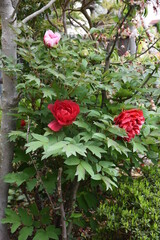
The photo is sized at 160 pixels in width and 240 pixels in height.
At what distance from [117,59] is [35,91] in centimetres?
76

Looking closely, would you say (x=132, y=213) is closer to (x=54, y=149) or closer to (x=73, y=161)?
(x=73, y=161)

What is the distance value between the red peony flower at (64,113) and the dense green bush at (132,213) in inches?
24.2

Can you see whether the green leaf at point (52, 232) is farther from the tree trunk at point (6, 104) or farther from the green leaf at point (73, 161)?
the green leaf at point (73, 161)

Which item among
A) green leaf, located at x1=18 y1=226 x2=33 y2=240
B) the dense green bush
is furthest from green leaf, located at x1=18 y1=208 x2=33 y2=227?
the dense green bush

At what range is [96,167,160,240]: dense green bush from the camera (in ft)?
5.06

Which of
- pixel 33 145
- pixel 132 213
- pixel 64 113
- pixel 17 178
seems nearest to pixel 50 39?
pixel 64 113

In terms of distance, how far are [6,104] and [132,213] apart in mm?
1089

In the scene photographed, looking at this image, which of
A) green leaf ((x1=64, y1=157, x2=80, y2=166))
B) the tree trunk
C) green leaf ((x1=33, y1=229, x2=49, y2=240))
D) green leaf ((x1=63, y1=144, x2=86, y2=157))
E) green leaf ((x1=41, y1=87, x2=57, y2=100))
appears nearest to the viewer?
green leaf ((x1=63, y1=144, x2=86, y2=157))

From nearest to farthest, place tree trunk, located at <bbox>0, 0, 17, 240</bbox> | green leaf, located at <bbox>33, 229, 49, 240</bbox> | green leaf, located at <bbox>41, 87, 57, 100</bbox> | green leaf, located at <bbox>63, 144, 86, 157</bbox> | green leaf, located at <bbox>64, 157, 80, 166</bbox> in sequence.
Result: green leaf, located at <bbox>63, 144, 86, 157</bbox>, green leaf, located at <bbox>64, 157, 80, 166</bbox>, green leaf, located at <bbox>41, 87, 57, 100</bbox>, green leaf, located at <bbox>33, 229, 49, 240</bbox>, tree trunk, located at <bbox>0, 0, 17, 240</bbox>

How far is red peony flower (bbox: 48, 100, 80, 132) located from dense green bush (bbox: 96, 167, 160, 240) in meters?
0.61

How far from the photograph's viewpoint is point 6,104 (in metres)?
1.90

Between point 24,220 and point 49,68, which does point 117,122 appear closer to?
point 49,68

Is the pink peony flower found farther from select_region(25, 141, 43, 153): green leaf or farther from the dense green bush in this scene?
the dense green bush

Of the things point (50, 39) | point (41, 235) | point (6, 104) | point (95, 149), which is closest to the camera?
point (95, 149)
